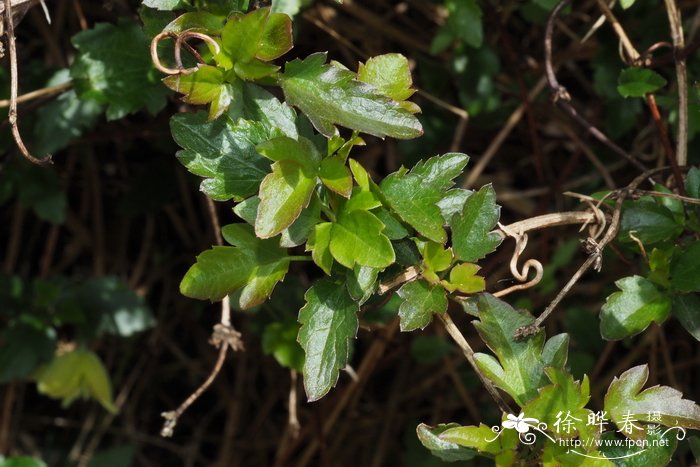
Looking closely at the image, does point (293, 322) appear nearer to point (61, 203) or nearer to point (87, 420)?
point (61, 203)

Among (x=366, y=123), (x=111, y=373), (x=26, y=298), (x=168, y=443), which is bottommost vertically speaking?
(x=168, y=443)

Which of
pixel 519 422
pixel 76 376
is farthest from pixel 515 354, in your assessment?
pixel 76 376

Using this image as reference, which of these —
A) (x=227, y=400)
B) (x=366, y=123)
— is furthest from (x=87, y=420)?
(x=366, y=123)

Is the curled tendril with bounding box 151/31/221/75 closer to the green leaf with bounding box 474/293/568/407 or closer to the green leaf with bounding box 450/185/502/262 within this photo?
the green leaf with bounding box 450/185/502/262

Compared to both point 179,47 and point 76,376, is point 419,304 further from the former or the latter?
point 76,376

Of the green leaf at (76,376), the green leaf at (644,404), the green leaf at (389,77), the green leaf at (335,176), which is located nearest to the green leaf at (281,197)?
the green leaf at (335,176)
